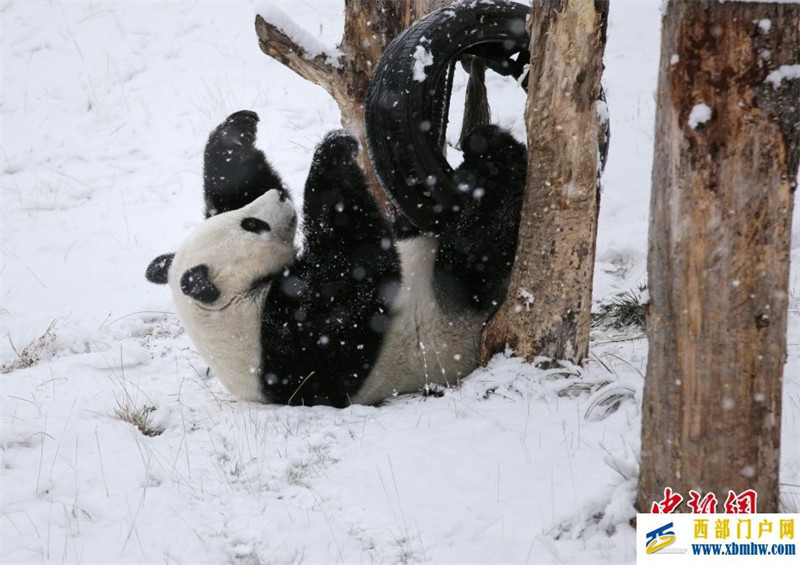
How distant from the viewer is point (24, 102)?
9.75 metres

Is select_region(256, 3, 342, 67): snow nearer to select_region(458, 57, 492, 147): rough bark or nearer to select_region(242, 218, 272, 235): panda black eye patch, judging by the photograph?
select_region(458, 57, 492, 147): rough bark

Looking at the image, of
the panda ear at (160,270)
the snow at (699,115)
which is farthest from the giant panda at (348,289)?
the snow at (699,115)

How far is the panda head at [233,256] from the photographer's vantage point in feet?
12.7

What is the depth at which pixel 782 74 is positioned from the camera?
184 cm

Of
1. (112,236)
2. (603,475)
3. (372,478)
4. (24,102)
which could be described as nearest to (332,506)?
(372,478)

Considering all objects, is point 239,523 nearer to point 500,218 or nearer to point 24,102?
point 500,218

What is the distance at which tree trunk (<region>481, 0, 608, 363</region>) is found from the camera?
125 inches

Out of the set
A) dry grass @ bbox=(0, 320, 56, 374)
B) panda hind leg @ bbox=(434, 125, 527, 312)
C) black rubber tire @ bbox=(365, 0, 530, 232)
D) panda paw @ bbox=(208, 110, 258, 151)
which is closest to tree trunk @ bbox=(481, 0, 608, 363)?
panda hind leg @ bbox=(434, 125, 527, 312)

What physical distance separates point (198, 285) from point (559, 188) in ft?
6.14

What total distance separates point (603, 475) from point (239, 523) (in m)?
1.36

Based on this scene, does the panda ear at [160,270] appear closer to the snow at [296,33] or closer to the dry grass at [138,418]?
the dry grass at [138,418]

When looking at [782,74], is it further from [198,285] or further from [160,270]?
[160,270]

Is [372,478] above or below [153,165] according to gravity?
below

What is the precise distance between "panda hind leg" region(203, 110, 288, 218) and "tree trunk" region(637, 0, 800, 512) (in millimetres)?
3030
